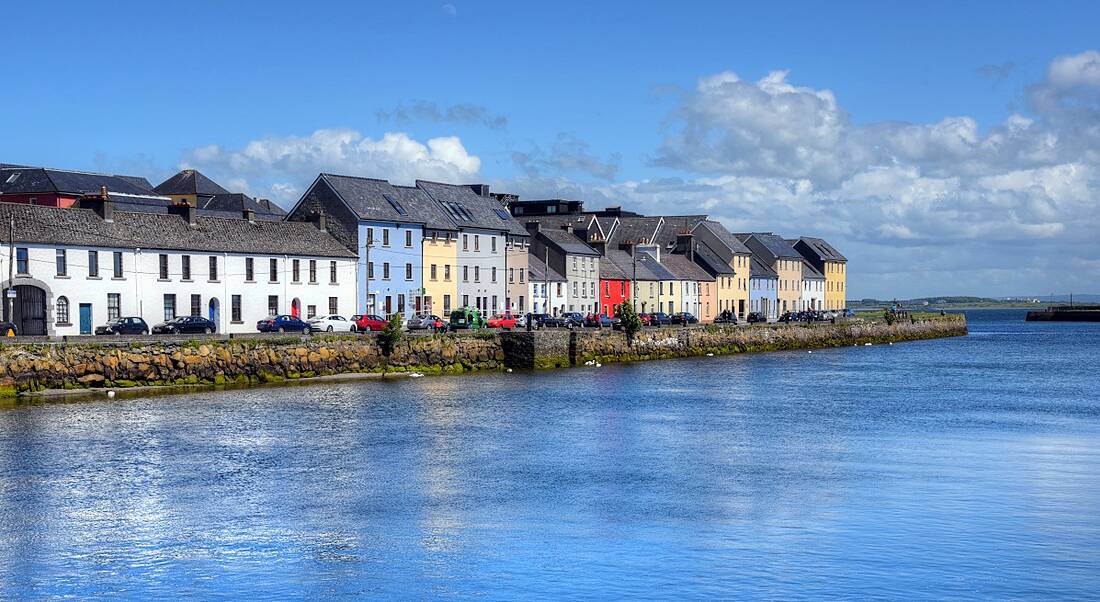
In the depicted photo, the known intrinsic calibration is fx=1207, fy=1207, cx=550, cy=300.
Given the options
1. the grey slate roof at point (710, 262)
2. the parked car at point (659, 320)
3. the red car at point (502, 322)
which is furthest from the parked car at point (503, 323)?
the grey slate roof at point (710, 262)

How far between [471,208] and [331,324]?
30.3 metres

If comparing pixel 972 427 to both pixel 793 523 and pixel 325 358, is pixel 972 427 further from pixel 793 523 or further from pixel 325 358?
pixel 325 358

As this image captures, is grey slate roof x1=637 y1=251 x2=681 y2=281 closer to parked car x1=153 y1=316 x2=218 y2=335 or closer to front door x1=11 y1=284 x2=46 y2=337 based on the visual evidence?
parked car x1=153 y1=316 x2=218 y2=335

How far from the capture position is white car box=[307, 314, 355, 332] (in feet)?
262

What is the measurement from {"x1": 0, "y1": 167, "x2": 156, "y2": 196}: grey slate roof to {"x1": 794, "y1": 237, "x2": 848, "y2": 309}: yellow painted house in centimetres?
10713

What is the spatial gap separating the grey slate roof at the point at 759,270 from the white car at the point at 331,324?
85824mm

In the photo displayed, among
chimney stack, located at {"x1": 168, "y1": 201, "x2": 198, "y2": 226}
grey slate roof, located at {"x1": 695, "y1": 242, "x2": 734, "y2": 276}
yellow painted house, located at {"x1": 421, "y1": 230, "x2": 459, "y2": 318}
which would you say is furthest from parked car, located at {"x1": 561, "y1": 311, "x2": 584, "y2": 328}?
grey slate roof, located at {"x1": 695, "y1": 242, "x2": 734, "y2": 276}

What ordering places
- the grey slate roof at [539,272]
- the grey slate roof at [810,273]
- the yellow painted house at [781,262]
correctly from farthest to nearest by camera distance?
the grey slate roof at [810,273], the yellow painted house at [781,262], the grey slate roof at [539,272]

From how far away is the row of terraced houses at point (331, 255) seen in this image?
230 feet

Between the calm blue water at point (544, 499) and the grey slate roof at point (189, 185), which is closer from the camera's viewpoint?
the calm blue water at point (544, 499)

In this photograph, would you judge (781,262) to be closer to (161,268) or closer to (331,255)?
(331,255)

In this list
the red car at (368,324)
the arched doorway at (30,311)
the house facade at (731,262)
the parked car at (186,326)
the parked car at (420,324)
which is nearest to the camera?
the arched doorway at (30,311)

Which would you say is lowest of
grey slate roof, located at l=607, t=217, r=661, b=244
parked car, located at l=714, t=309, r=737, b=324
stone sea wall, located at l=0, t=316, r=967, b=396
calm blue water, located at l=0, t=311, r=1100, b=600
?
calm blue water, located at l=0, t=311, r=1100, b=600

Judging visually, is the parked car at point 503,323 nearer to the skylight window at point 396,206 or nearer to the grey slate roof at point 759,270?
the skylight window at point 396,206
